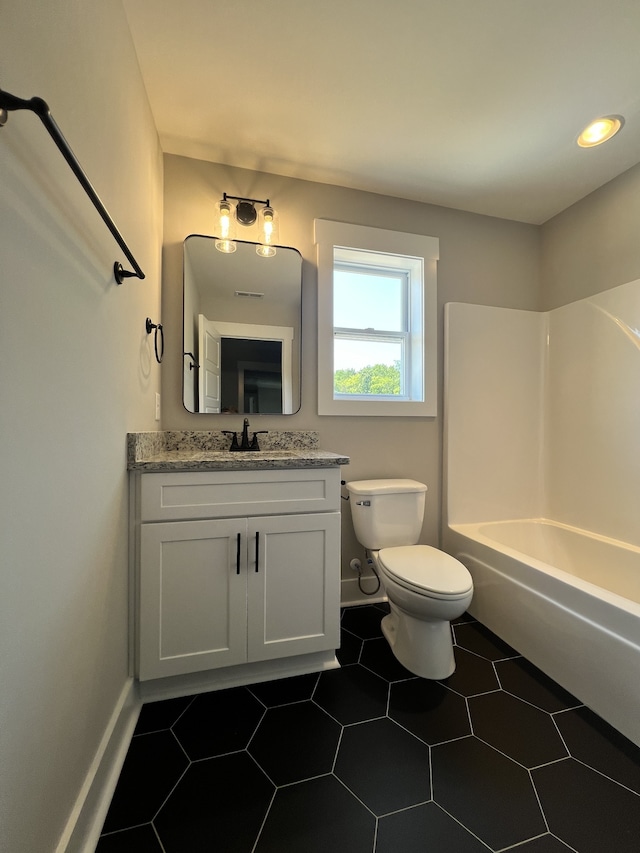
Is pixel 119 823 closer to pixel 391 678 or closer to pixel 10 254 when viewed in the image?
pixel 391 678

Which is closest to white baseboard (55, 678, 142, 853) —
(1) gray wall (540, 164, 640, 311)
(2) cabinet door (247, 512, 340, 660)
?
(2) cabinet door (247, 512, 340, 660)

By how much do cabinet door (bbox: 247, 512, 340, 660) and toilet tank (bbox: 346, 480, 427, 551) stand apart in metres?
0.38

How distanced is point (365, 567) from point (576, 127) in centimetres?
248

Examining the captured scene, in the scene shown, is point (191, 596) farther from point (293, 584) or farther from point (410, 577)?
point (410, 577)

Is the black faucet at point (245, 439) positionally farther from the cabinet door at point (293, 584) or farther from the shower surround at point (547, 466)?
the shower surround at point (547, 466)

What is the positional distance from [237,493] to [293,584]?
0.44 meters

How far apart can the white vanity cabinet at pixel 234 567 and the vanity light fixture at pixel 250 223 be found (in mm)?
1248

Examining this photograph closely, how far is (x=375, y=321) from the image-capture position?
2.19 meters

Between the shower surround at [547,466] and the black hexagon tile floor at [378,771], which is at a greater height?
the shower surround at [547,466]

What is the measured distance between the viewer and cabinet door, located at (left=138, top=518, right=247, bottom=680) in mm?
1249

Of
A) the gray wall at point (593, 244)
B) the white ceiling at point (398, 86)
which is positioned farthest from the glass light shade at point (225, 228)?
the gray wall at point (593, 244)

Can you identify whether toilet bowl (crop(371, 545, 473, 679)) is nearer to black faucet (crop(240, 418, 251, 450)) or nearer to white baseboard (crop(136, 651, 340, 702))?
white baseboard (crop(136, 651, 340, 702))

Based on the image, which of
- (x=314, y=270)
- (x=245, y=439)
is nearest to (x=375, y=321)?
(x=314, y=270)

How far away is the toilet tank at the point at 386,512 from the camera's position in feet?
5.88
